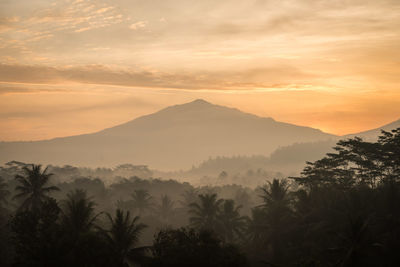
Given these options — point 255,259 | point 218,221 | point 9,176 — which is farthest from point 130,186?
point 255,259

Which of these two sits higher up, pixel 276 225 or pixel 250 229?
pixel 276 225

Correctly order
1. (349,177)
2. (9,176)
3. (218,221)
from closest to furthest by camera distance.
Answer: (218,221), (349,177), (9,176)

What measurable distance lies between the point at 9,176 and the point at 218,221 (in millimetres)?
117064

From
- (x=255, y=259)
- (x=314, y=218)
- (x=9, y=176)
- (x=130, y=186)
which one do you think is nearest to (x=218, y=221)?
(x=255, y=259)

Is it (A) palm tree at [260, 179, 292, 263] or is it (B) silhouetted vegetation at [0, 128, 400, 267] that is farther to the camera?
(A) palm tree at [260, 179, 292, 263]

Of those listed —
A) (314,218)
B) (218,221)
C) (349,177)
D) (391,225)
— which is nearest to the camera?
(391,225)

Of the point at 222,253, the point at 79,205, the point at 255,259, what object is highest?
the point at 79,205

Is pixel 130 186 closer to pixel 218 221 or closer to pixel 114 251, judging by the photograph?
pixel 218 221

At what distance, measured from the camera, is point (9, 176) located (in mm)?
157500

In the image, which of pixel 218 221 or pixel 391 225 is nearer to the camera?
pixel 391 225

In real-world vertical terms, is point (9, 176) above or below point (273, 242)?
above

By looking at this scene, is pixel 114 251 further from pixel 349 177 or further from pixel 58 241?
pixel 349 177

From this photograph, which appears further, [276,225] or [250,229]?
[250,229]

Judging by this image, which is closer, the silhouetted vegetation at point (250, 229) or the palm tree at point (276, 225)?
the silhouetted vegetation at point (250, 229)
